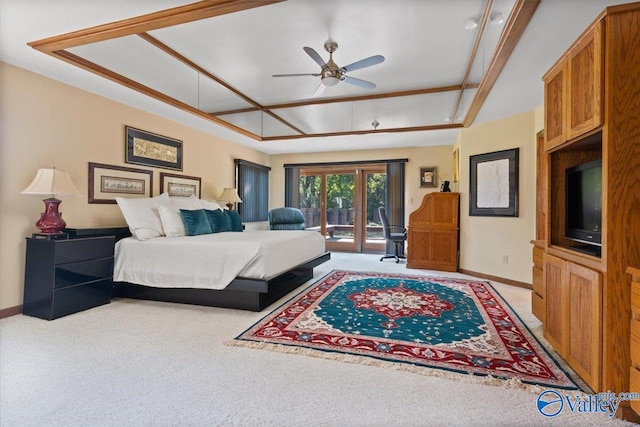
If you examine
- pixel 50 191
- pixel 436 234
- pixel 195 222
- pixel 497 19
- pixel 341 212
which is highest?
pixel 497 19

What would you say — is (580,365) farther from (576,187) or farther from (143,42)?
(143,42)

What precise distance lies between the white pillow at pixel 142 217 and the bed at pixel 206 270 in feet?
0.46

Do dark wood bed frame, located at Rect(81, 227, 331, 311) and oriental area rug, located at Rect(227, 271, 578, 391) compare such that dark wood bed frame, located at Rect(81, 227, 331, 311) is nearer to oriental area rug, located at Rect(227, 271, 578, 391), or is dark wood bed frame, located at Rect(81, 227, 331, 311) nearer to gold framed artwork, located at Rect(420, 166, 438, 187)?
oriental area rug, located at Rect(227, 271, 578, 391)

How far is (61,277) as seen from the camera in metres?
2.95

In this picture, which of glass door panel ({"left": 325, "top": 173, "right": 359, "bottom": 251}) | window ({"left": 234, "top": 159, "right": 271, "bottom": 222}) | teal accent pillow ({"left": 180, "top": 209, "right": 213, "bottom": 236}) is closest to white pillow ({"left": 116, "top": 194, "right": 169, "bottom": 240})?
teal accent pillow ({"left": 180, "top": 209, "right": 213, "bottom": 236})

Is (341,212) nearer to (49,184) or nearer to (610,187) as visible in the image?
(49,184)

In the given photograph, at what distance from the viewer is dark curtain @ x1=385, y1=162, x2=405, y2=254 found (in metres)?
6.91

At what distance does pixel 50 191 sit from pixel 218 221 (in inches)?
75.5

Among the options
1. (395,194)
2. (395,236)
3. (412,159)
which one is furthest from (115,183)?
(412,159)

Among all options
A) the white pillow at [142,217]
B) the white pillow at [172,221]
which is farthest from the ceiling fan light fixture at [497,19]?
the white pillow at [142,217]

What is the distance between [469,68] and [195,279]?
12.2ft

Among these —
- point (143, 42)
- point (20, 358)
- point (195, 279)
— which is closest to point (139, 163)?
point (143, 42)

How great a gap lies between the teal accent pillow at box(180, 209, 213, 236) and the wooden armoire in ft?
11.3

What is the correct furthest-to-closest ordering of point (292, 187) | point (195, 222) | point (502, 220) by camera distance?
point (292, 187) < point (502, 220) < point (195, 222)
